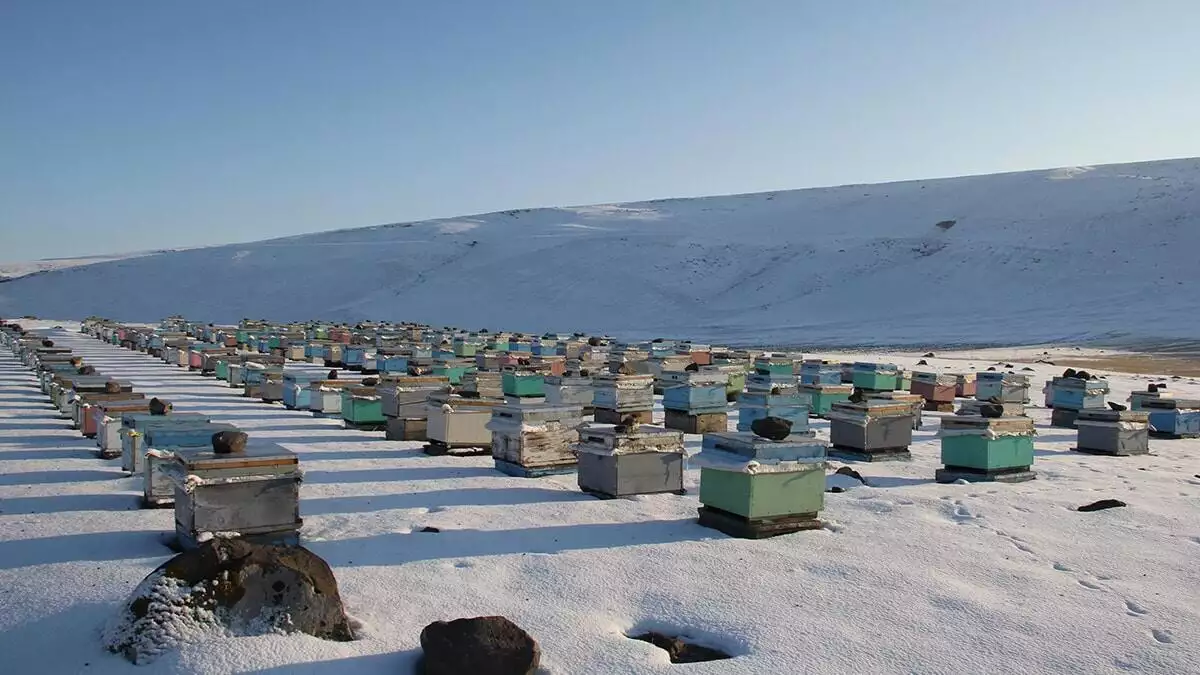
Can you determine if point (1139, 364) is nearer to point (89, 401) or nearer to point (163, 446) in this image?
point (89, 401)

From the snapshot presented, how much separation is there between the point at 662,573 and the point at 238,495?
11.5 ft

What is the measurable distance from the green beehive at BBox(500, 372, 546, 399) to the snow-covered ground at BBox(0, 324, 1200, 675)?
6125 millimetres

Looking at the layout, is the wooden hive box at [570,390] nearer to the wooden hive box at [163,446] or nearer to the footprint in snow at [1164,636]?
the wooden hive box at [163,446]

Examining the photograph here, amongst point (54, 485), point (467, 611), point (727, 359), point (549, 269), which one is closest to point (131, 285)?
point (549, 269)

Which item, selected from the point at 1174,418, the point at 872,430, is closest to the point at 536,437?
the point at 872,430

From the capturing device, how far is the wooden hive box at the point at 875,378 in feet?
68.8

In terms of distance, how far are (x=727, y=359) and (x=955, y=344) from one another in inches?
1272

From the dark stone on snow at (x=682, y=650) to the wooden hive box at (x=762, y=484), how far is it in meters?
2.77

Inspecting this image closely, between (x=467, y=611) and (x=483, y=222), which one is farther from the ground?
(x=483, y=222)

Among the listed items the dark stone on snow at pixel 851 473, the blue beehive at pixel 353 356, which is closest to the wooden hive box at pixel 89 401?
the dark stone on snow at pixel 851 473

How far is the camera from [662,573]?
7711 mm

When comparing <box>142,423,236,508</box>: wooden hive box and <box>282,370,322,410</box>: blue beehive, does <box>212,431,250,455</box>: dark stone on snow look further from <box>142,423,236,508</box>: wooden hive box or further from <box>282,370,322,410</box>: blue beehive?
<box>282,370,322,410</box>: blue beehive

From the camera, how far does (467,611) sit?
662 centimetres

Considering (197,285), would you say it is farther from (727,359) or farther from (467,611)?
(467,611)
